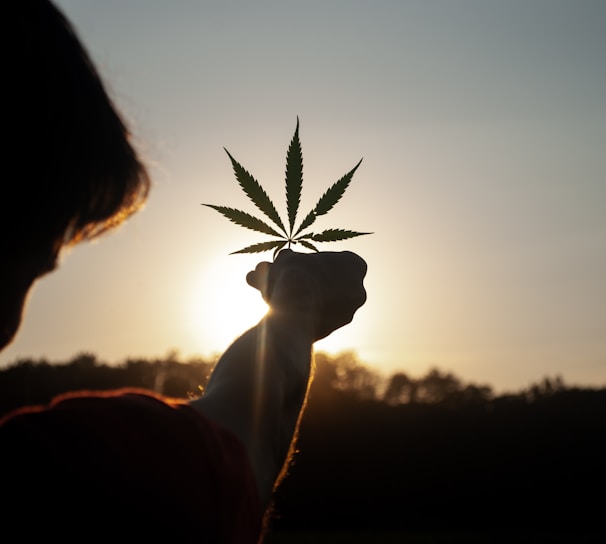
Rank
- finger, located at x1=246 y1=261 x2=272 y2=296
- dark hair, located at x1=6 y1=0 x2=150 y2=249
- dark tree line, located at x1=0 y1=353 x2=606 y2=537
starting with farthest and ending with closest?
dark tree line, located at x1=0 y1=353 x2=606 y2=537
finger, located at x1=246 y1=261 x2=272 y2=296
dark hair, located at x1=6 y1=0 x2=150 y2=249

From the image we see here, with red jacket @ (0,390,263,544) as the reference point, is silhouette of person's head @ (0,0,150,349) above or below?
above

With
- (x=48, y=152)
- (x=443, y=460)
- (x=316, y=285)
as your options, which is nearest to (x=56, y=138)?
(x=48, y=152)

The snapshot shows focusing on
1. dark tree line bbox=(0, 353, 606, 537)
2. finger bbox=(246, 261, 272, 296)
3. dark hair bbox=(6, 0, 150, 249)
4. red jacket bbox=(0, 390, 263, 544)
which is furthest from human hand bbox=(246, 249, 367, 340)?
dark tree line bbox=(0, 353, 606, 537)

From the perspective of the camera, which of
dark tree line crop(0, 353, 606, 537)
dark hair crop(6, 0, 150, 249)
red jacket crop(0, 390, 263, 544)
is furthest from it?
dark tree line crop(0, 353, 606, 537)

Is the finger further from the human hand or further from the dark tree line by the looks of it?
the dark tree line

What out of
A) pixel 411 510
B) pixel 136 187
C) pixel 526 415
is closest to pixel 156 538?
pixel 136 187

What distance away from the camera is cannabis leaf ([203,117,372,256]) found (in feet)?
8.61

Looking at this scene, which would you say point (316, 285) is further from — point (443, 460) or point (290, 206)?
point (443, 460)

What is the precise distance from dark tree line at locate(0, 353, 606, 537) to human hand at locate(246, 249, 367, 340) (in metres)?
13.9

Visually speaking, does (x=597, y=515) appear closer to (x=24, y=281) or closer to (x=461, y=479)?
(x=461, y=479)

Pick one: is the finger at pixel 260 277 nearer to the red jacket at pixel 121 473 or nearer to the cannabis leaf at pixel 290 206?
the cannabis leaf at pixel 290 206

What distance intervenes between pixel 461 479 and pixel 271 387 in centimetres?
1562

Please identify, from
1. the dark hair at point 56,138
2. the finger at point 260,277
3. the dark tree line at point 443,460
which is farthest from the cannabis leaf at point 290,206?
the dark tree line at point 443,460

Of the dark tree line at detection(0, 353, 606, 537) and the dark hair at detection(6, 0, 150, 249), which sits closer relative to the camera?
the dark hair at detection(6, 0, 150, 249)
